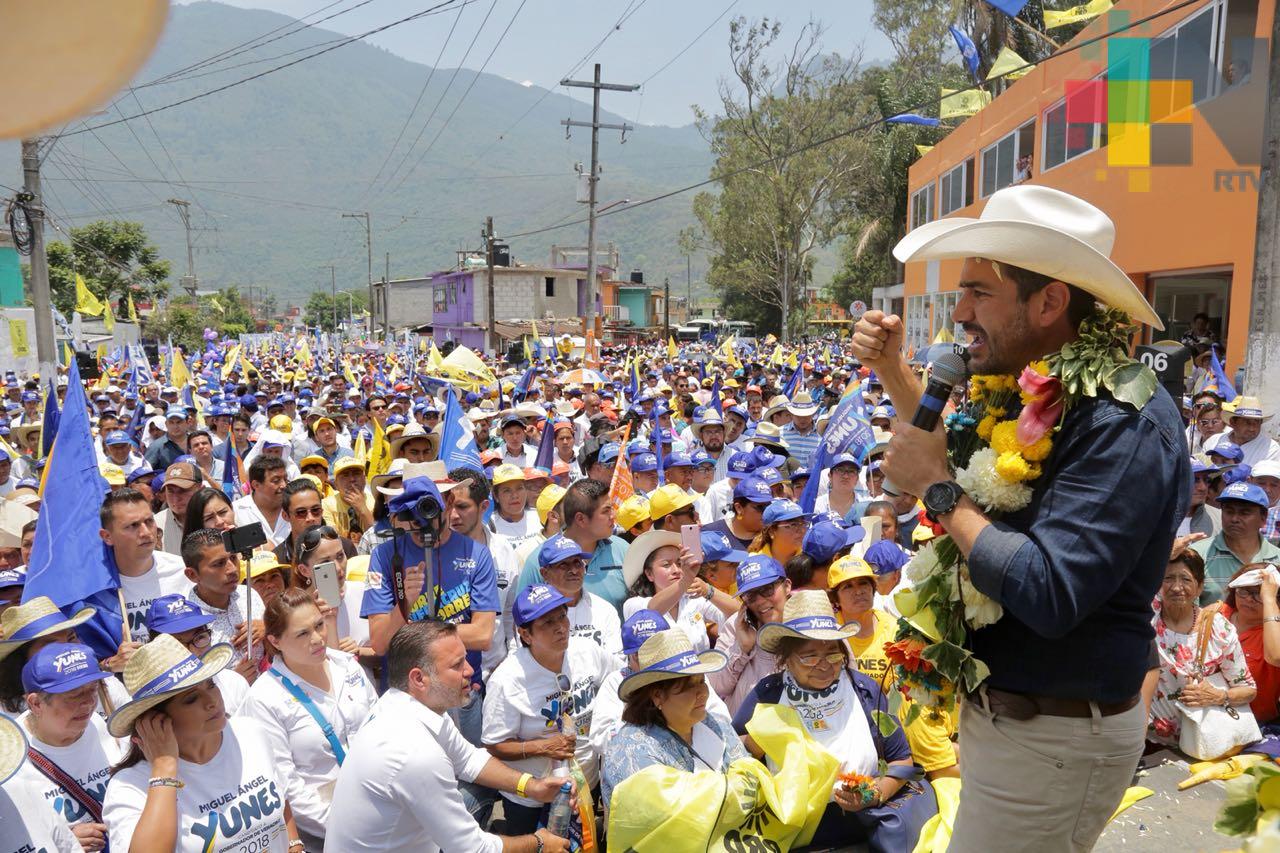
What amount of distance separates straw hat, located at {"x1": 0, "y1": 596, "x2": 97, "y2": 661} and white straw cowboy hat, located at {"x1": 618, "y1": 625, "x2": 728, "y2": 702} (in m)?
2.41

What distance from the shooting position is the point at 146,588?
196 inches

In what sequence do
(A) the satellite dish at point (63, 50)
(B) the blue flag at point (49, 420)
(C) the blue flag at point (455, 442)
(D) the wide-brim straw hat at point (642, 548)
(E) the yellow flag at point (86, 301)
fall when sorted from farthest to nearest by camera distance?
(E) the yellow flag at point (86, 301), (C) the blue flag at point (455, 442), (B) the blue flag at point (49, 420), (D) the wide-brim straw hat at point (642, 548), (A) the satellite dish at point (63, 50)

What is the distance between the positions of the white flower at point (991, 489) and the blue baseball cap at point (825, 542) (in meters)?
2.98

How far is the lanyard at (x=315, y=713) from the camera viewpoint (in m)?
3.90

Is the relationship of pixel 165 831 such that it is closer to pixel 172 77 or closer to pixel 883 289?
pixel 172 77

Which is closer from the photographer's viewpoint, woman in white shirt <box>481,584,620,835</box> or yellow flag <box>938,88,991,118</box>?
woman in white shirt <box>481,584,620,835</box>

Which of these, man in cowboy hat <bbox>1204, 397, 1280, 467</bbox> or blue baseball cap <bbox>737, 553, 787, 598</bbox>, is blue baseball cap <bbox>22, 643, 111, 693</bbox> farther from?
man in cowboy hat <bbox>1204, 397, 1280, 467</bbox>

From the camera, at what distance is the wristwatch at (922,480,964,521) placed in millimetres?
1930

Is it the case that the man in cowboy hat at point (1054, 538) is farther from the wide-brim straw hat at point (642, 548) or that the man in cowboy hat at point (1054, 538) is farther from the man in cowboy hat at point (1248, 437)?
the man in cowboy hat at point (1248, 437)

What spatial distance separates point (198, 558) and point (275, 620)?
4.16 feet

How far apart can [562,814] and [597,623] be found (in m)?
1.15

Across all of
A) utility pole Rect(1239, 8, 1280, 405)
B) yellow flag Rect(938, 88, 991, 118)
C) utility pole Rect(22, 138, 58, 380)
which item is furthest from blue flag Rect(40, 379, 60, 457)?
yellow flag Rect(938, 88, 991, 118)

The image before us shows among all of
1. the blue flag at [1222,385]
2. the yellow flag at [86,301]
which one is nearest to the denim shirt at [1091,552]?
the blue flag at [1222,385]

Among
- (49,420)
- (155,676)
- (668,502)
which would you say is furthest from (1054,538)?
(49,420)
